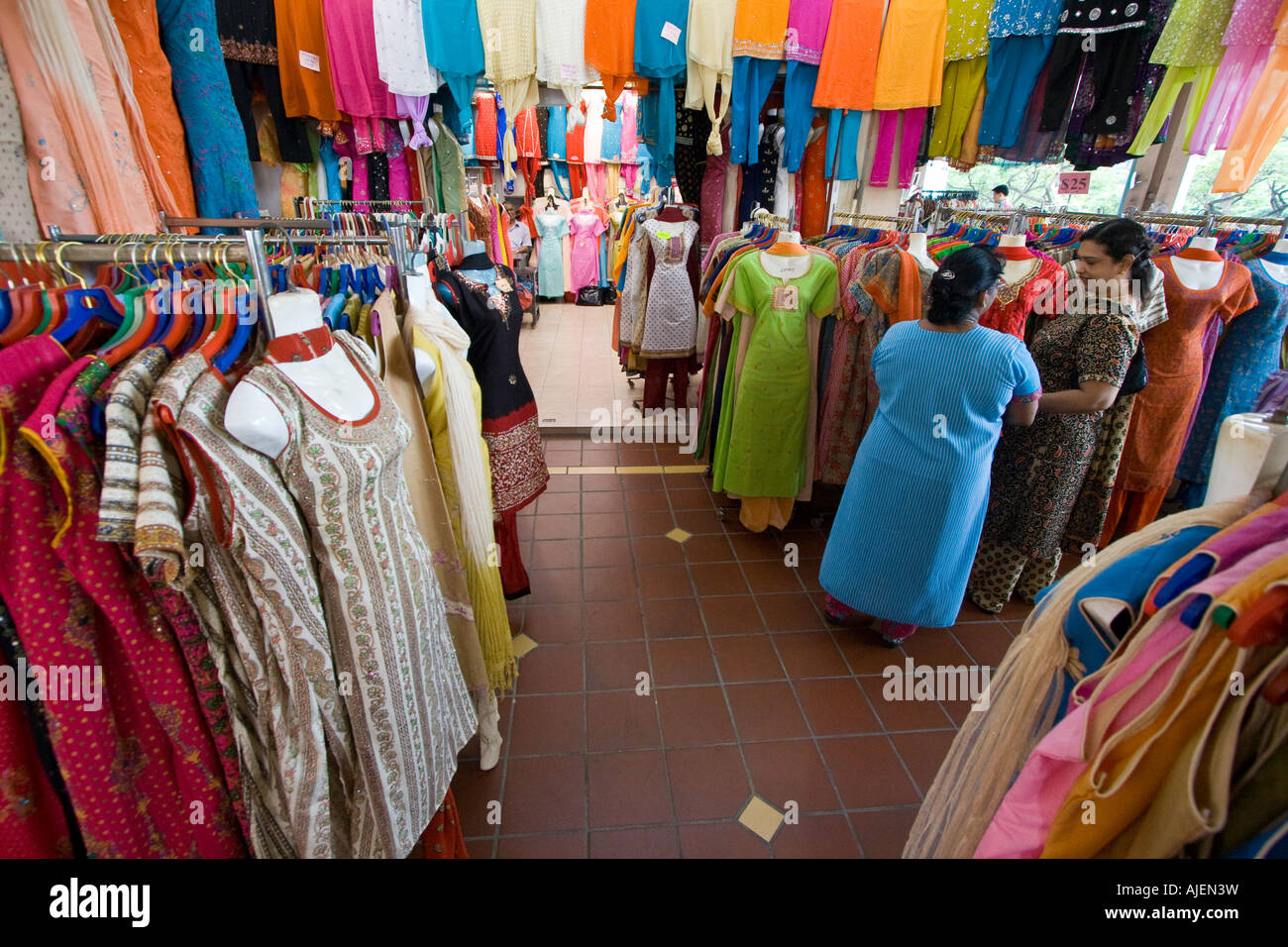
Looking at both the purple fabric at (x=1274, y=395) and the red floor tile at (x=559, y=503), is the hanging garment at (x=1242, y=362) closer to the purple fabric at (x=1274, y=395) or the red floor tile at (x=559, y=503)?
the purple fabric at (x=1274, y=395)

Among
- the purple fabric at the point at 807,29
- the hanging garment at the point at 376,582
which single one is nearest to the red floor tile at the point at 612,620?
the hanging garment at the point at 376,582

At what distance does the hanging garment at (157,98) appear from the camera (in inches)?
83.6

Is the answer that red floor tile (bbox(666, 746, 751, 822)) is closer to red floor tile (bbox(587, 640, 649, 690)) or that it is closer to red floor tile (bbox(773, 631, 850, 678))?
red floor tile (bbox(587, 640, 649, 690))

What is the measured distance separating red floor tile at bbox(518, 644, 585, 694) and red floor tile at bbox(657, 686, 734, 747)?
352mm

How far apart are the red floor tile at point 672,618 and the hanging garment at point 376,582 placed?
4.36ft

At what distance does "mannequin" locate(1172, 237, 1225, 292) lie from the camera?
2.34 metres

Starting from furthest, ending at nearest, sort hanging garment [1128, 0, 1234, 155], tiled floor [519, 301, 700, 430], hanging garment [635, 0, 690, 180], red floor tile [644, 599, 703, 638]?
tiled floor [519, 301, 700, 430] → hanging garment [635, 0, 690, 180] → hanging garment [1128, 0, 1234, 155] → red floor tile [644, 599, 703, 638]

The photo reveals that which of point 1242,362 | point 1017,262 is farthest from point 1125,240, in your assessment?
point 1242,362

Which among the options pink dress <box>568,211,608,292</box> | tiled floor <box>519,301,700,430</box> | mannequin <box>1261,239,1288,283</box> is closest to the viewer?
mannequin <box>1261,239,1288,283</box>

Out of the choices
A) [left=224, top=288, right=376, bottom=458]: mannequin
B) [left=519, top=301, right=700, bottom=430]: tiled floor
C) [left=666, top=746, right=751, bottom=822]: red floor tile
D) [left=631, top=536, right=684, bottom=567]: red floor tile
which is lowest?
[left=666, top=746, right=751, bottom=822]: red floor tile

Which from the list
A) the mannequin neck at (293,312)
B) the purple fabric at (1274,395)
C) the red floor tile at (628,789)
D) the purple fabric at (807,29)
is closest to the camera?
the purple fabric at (1274,395)

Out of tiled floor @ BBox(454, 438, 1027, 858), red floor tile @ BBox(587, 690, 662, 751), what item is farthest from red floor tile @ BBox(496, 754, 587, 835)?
red floor tile @ BBox(587, 690, 662, 751)

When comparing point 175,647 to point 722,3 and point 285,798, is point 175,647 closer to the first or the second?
point 285,798

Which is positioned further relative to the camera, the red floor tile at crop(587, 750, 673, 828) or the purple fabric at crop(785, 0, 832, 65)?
the purple fabric at crop(785, 0, 832, 65)
